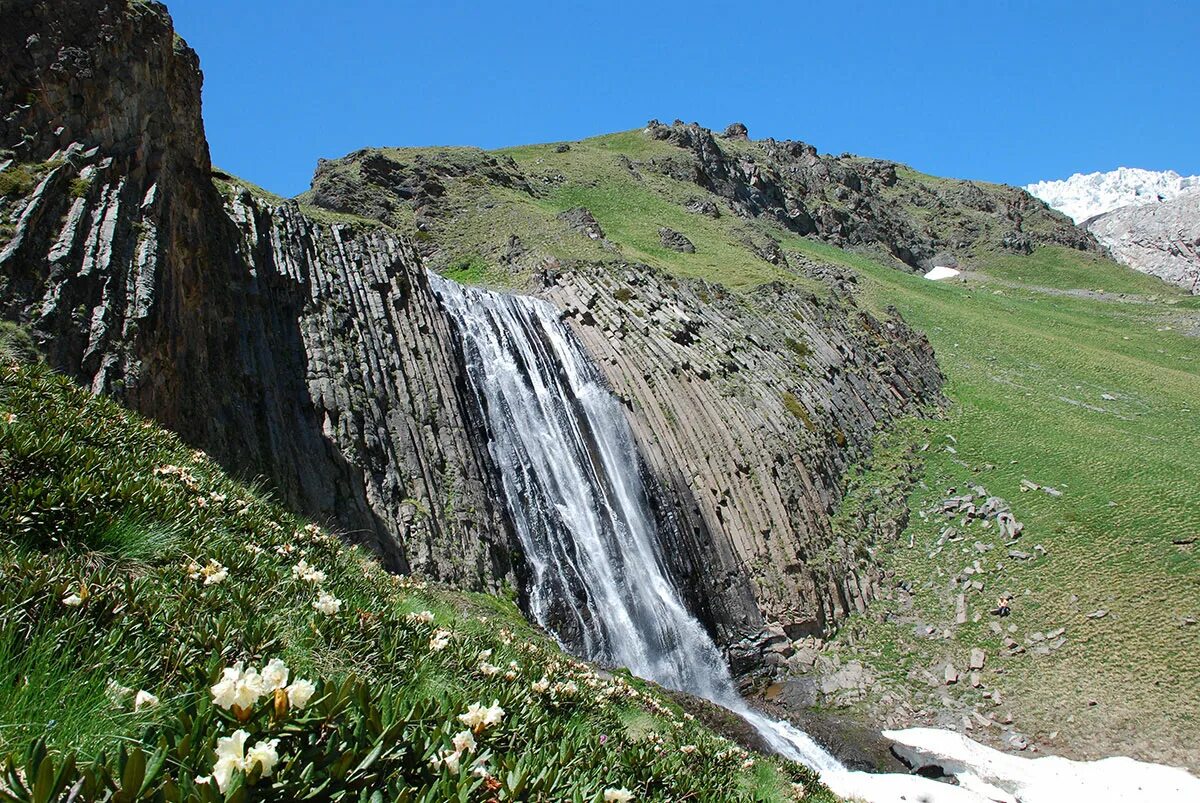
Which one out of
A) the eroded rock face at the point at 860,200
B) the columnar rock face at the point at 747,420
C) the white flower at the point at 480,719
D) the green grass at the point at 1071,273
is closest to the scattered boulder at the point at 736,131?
the eroded rock face at the point at 860,200

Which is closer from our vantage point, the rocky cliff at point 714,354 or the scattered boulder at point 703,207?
the rocky cliff at point 714,354

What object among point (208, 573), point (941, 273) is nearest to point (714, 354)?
point (208, 573)

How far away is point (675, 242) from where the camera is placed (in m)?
46.3

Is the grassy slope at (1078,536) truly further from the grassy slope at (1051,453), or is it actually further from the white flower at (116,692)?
the white flower at (116,692)

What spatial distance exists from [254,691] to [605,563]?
1959cm

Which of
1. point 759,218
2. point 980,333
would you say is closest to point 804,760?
point 980,333

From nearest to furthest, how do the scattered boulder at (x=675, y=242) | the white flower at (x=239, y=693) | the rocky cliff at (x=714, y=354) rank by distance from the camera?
the white flower at (x=239, y=693) < the rocky cliff at (x=714, y=354) < the scattered boulder at (x=675, y=242)

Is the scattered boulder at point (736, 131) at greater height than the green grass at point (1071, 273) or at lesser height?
greater

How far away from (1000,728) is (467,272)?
30.0m

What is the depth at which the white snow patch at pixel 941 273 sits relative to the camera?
8794 cm

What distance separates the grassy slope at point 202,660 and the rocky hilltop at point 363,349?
267 inches

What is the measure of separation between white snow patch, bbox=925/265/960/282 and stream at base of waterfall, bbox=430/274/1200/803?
248ft

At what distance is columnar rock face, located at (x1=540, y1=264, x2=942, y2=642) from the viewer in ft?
78.4

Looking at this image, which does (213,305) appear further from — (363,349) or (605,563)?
(605,563)
